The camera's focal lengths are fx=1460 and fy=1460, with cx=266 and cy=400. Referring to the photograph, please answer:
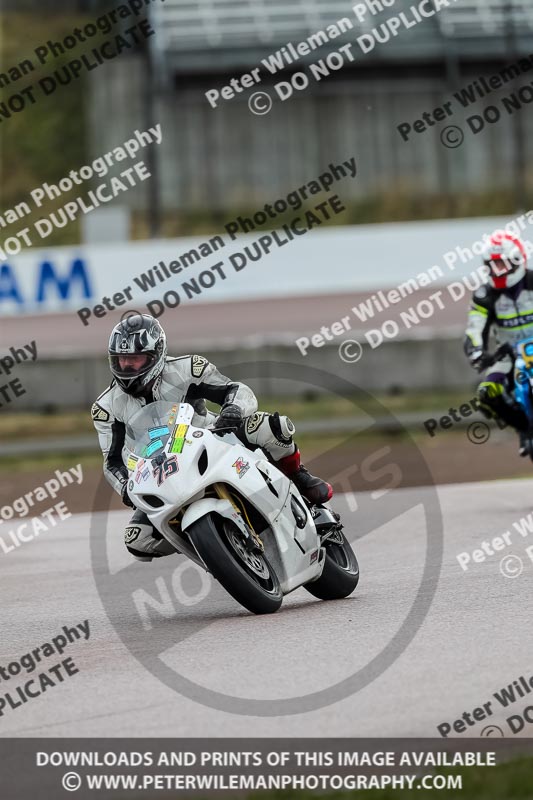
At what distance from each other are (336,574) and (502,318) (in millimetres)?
5055

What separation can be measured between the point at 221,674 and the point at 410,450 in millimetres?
12310

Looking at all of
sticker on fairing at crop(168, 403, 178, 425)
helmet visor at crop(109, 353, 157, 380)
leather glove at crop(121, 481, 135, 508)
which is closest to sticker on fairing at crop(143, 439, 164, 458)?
sticker on fairing at crop(168, 403, 178, 425)

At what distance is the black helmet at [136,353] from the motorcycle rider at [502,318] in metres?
5.32

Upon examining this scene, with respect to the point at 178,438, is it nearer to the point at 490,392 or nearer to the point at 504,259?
the point at 490,392

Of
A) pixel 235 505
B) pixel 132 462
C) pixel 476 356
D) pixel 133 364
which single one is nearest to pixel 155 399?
pixel 133 364

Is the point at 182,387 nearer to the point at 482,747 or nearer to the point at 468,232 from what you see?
the point at 482,747

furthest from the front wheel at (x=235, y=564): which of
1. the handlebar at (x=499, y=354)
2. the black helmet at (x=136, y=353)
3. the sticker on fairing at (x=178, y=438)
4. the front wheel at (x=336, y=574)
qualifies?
the handlebar at (x=499, y=354)

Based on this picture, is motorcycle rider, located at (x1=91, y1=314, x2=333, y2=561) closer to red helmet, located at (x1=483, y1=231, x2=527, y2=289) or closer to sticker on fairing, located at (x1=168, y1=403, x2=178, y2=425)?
sticker on fairing, located at (x1=168, y1=403, x2=178, y2=425)

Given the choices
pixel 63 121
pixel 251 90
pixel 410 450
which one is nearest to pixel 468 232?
pixel 410 450

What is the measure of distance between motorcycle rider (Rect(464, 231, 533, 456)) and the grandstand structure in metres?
21.1

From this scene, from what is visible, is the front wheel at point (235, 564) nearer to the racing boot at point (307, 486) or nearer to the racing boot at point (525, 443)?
the racing boot at point (307, 486)

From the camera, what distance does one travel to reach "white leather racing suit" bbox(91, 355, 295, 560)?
775cm

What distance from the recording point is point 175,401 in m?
7.89

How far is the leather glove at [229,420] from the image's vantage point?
7.61 meters
